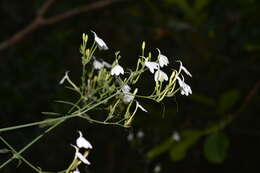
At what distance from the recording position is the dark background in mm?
1489

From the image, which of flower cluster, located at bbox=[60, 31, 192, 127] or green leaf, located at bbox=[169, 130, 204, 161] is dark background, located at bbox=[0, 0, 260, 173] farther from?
flower cluster, located at bbox=[60, 31, 192, 127]

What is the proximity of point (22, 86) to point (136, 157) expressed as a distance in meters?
0.53

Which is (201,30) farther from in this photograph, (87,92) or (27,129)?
(87,92)

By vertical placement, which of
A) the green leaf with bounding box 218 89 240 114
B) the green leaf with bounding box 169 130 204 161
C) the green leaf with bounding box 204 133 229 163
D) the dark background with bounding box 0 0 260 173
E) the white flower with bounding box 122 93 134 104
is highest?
the dark background with bounding box 0 0 260 173

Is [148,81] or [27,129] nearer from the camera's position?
[27,129]

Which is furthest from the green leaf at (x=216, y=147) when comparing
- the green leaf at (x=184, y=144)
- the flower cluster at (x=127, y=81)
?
the flower cluster at (x=127, y=81)

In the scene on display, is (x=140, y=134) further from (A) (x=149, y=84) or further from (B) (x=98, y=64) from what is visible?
(B) (x=98, y=64)

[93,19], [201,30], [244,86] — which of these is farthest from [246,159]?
[93,19]

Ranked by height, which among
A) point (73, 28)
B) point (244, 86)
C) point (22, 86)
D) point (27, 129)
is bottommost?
point (27, 129)

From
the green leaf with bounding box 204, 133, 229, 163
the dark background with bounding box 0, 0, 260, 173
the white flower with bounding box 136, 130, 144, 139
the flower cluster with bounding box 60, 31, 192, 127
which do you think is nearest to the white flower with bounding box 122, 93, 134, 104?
the flower cluster with bounding box 60, 31, 192, 127

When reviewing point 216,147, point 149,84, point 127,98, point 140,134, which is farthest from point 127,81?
A: point 149,84

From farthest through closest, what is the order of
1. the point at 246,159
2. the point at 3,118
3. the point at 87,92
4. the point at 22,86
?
the point at 246,159 → the point at 22,86 → the point at 3,118 → the point at 87,92

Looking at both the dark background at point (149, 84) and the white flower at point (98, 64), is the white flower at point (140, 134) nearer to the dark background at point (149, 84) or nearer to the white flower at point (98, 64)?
the dark background at point (149, 84)

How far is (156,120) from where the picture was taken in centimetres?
162
